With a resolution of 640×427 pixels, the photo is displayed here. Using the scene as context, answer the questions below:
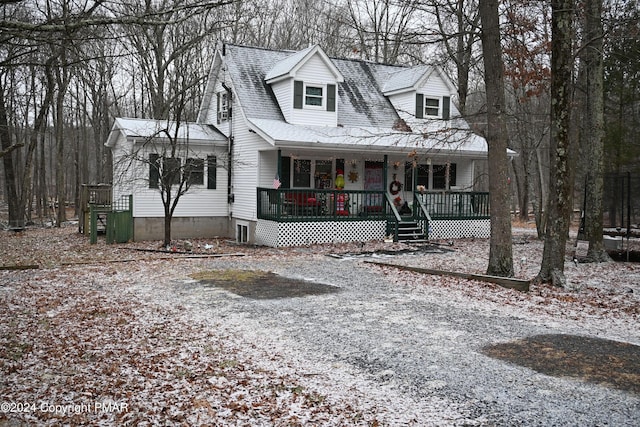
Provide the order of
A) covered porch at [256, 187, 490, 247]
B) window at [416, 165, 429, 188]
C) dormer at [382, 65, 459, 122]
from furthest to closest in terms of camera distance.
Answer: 1. window at [416, 165, 429, 188]
2. dormer at [382, 65, 459, 122]
3. covered porch at [256, 187, 490, 247]

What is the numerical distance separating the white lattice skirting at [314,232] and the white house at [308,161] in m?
0.04

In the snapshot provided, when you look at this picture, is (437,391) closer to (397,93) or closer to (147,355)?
(147,355)

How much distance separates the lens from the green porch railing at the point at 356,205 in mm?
19703

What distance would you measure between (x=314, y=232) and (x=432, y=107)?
27.1 feet

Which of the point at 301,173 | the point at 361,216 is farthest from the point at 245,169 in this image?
the point at 361,216

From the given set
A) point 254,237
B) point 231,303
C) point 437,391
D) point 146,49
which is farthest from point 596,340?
point 146,49

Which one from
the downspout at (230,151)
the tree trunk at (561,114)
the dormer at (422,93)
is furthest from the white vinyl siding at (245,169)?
the tree trunk at (561,114)

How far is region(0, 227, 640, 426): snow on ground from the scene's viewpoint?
5215 millimetres

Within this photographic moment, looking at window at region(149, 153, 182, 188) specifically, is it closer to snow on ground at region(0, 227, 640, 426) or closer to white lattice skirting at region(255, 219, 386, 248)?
white lattice skirting at region(255, 219, 386, 248)

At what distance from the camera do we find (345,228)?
2025cm

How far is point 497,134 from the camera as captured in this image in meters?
12.5

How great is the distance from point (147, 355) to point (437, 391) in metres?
3.46

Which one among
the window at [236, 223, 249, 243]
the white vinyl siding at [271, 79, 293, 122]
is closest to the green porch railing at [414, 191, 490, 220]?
the white vinyl siding at [271, 79, 293, 122]

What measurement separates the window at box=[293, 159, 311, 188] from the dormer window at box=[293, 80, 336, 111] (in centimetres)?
208
